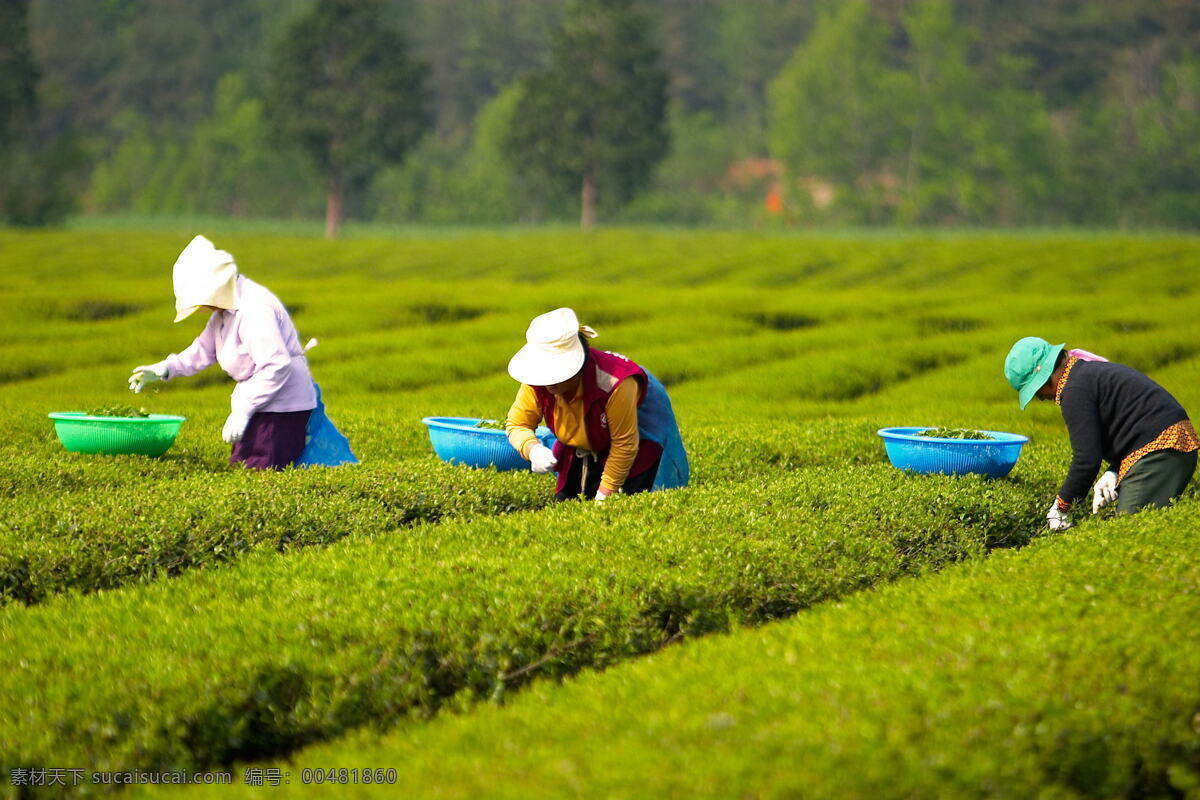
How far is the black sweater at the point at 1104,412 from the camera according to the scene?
897 cm

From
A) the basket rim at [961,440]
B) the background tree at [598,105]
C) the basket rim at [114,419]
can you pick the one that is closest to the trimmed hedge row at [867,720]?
the basket rim at [961,440]

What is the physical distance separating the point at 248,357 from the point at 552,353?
9.74 feet

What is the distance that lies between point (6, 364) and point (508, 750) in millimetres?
17774

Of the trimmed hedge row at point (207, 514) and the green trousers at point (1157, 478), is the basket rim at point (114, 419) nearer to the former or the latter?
the trimmed hedge row at point (207, 514)

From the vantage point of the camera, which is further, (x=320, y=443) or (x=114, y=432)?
(x=114, y=432)

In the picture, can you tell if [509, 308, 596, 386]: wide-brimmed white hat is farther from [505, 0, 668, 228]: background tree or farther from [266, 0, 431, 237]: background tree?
[505, 0, 668, 228]: background tree

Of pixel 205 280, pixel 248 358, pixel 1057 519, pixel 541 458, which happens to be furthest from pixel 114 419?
pixel 1057 519

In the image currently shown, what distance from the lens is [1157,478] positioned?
30.3ft

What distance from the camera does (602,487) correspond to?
910 cm

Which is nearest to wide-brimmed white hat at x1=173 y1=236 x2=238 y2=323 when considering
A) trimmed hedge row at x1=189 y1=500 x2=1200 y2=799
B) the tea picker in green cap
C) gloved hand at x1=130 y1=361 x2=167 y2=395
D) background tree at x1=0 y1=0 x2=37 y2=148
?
gloved hand at x1=130 y1=361 x2=167 y2=395

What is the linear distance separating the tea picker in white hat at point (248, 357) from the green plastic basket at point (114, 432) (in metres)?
0.60

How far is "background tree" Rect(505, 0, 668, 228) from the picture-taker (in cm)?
6250

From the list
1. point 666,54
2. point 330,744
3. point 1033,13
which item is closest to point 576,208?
point 666,54

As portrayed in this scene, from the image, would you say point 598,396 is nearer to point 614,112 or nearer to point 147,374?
point 147,374
